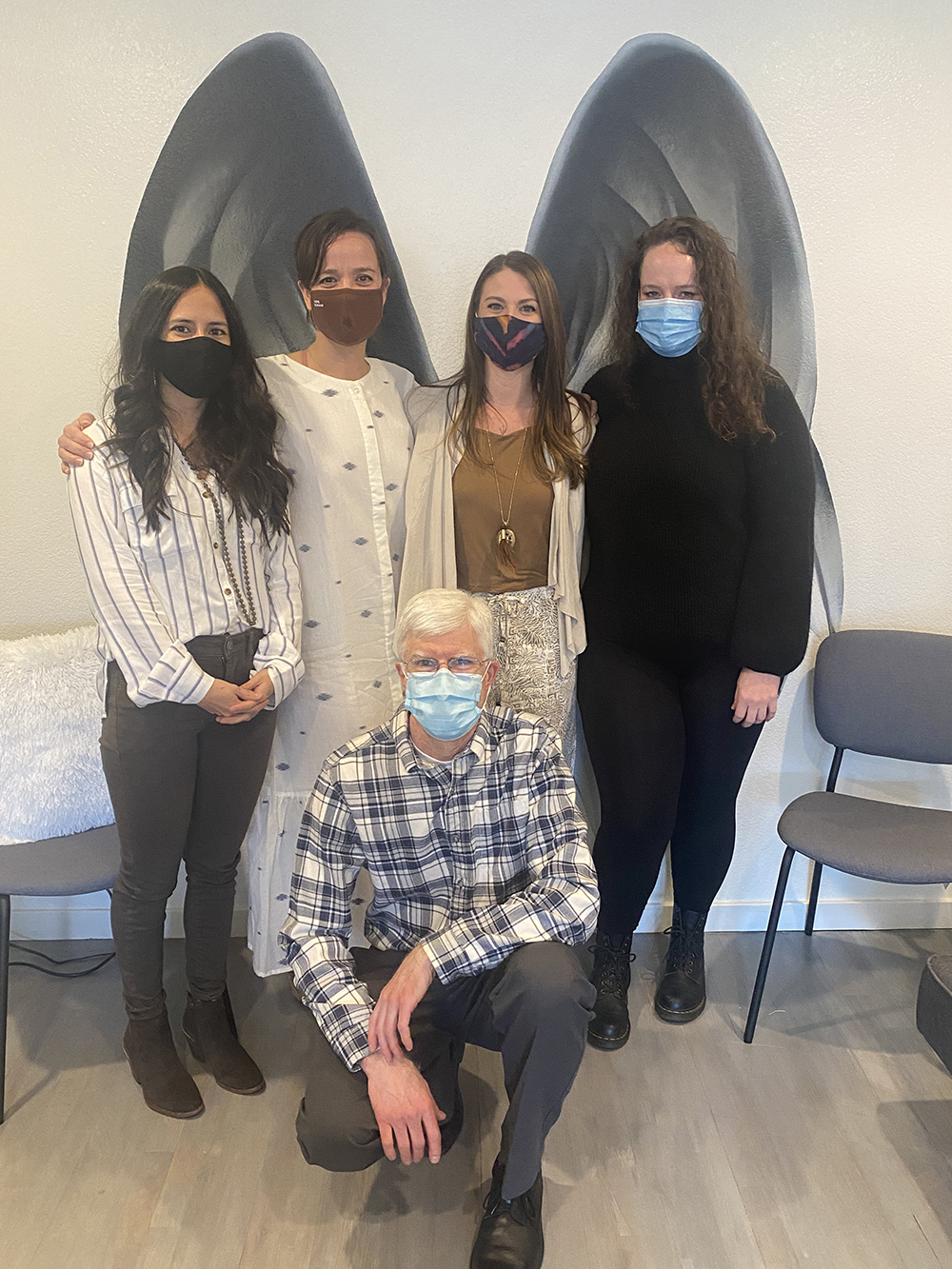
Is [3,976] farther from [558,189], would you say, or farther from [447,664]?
[558,189]

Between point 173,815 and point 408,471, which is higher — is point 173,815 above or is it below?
below

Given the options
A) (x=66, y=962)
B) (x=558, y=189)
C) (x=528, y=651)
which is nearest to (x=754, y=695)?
(x=528, y=651)

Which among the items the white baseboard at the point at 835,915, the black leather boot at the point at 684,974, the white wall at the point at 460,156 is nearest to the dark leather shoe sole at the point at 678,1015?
the black leather boot at the point at 684,974

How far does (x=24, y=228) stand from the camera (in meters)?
2.14

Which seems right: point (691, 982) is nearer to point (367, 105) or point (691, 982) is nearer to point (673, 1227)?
point (673, 1227)

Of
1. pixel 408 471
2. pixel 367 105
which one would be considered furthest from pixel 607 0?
pixel 408 471

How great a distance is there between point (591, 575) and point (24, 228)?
1517 millimetres

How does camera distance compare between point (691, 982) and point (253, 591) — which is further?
point (691, 982)

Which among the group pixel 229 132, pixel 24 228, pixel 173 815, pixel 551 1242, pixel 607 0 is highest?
pixel 607 0

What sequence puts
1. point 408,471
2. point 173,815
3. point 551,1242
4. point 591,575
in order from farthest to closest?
1. point 591,575
2. point 408,471
3. point 173,815
4. point 551,1242

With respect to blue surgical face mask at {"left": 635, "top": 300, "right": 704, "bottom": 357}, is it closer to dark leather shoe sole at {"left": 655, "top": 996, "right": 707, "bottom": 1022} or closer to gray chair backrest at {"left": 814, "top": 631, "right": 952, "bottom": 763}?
gray chair backrest at {"left": 814, "top": 631, "right": 952, "bottom": 763}

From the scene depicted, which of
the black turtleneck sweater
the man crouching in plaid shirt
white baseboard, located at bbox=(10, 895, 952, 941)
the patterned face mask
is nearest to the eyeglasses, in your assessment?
the man crouching in plaid shirt

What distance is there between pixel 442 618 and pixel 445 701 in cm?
14

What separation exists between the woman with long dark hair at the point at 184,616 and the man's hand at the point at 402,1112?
0.61 meters
